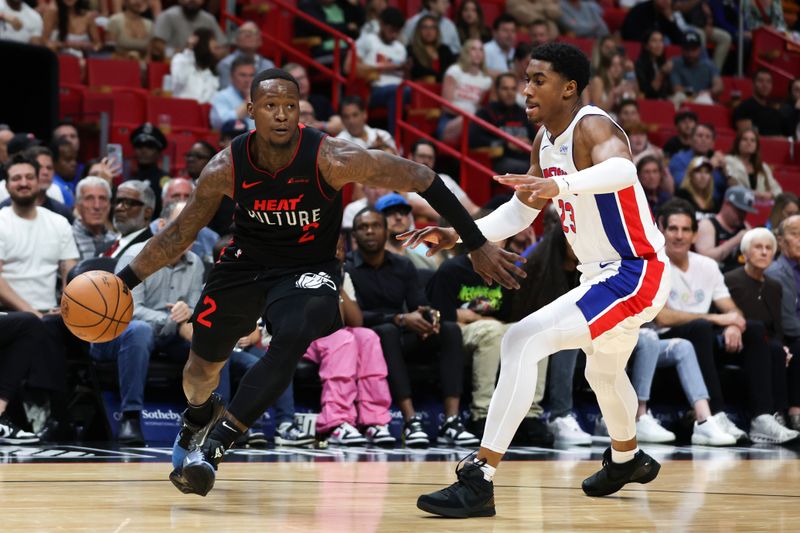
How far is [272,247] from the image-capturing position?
507cm

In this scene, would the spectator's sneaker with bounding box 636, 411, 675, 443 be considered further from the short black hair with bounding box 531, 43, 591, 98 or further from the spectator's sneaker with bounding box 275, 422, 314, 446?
the short black hair with bounding box 531, 43, 591, 98

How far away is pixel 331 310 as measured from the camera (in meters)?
4.98

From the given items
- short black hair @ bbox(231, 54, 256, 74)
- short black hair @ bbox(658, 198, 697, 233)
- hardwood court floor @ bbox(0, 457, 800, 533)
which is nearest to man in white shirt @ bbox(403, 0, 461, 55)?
short black hair @ bbox(231, 54, 256, 74)

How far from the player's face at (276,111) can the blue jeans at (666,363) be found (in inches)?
180

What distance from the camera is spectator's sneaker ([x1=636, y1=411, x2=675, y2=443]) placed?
28.2 feet

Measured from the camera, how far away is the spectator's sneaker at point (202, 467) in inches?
182

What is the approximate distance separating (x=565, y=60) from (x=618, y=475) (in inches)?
73.2

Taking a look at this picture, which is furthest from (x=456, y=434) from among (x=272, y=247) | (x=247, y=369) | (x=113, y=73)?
(x=113, y=73)

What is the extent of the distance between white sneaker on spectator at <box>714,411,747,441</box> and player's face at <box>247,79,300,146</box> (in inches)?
197

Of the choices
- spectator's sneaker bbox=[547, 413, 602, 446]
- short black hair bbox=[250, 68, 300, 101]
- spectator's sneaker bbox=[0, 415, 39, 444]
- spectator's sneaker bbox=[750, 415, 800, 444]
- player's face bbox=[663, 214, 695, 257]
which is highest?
short black hair bbox=[250, 68, 300, 101]

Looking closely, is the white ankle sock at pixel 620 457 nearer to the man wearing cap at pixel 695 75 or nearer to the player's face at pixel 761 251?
the player's face at pixel 761 251

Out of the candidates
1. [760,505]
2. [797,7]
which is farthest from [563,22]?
[760,505]

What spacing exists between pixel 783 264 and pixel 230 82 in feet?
18.1

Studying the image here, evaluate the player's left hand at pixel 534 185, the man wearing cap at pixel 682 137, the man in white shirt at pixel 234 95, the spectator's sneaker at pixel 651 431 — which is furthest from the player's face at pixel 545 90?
the man wearing cap at pixel 682 137
